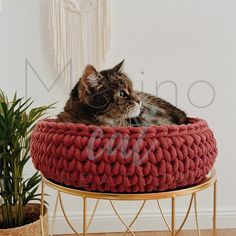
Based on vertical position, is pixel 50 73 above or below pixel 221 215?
above

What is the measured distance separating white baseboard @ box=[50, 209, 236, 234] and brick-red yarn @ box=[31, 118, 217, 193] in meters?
0.93

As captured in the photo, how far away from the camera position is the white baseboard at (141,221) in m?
1.34

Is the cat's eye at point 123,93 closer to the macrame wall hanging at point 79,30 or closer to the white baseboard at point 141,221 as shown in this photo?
the macrame wall hanging at point 79,30

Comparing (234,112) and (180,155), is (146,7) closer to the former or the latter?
(234,112)

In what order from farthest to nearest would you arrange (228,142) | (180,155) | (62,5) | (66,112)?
(228,142) → (62,5) → (66,112) → (180,155)

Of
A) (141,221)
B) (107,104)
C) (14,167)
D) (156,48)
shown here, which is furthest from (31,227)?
(156,48)

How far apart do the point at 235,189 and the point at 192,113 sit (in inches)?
15.9

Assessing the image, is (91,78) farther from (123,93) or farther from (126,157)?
(126,157)

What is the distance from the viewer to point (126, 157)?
1.40ft

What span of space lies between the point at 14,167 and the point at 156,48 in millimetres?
733

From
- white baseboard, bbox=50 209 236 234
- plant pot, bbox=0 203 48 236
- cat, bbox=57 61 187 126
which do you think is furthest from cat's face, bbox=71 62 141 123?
white baseboard, bbox=50 209 236 234

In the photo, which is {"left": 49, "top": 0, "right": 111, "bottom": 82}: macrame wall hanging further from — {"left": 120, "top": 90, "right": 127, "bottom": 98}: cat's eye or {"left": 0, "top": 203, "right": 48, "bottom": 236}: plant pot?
{"left": 120, "top": 90, "right": 127, "bottom": 98}: cat's eye

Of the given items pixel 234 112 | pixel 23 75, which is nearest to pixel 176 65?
pixel 234 112

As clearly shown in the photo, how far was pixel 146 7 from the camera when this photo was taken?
1265 millimetres
